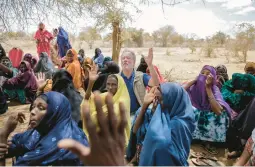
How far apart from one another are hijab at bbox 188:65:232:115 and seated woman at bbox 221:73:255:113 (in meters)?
0.32

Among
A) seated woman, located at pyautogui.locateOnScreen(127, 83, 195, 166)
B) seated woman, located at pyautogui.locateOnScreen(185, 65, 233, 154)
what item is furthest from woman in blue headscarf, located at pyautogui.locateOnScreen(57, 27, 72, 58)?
seated woman, located at pyautogui.locateOnScreen(127, 83, 195, 166)

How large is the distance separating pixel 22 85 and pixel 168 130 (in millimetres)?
5421

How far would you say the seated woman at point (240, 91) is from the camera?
434cm

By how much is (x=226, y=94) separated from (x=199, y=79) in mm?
683

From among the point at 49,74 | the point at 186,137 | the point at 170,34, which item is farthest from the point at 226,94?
the point at 170,34

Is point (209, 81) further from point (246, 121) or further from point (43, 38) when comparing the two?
point (43, 38)

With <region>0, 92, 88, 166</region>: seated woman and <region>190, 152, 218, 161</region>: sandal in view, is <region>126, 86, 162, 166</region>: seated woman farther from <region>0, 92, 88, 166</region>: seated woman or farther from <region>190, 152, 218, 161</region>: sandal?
<region>190, 152, 218, 161</region>: sandal

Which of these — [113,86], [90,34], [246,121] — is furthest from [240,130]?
[90,34]

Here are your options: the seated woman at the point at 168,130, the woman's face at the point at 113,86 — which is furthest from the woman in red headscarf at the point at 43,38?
the seated woman at the point at 168,130

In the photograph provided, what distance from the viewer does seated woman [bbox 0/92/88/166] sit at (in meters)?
2.33

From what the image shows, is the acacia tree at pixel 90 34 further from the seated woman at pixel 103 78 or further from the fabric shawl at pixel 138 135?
the fabric shawl at pixel 138 135

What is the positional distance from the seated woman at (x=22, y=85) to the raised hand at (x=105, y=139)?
6.14 meters

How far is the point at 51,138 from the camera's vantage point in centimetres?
239

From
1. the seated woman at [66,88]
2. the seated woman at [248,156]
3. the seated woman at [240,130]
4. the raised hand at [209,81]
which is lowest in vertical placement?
the seated woman at [240,130]
